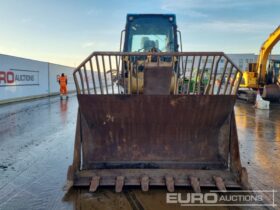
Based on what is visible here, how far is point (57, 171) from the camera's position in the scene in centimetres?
399

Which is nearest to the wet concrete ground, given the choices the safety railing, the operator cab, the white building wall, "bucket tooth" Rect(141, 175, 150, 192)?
"bucket tooth" Rect(141, 175, 150, 192)

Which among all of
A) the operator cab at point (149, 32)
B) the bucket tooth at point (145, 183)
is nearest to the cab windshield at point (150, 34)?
the operator cab at point (149, 32)

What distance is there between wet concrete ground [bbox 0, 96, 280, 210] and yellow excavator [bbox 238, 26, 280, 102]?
7.51m

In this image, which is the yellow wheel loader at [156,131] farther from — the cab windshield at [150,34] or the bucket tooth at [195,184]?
the cab windshield at [150,34]

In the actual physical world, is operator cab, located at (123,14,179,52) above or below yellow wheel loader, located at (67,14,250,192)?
above

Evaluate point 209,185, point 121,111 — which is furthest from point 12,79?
point 209,185

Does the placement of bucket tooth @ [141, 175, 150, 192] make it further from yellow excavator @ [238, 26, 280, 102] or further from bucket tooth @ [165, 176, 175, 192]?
yellow excavator @ [238, 26, 280, 102]

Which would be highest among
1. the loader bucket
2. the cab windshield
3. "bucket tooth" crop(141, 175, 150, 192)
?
the cab windshield

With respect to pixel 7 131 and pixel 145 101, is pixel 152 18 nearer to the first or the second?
pixel 145 101

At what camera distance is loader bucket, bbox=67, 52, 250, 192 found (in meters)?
3.45

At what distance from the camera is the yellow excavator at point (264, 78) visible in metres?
13.9

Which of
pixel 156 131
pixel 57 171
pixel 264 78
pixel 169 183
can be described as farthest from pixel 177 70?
pixel 264 78

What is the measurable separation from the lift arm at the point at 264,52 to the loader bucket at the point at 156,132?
1066cm

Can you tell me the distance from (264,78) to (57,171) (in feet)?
45.5
